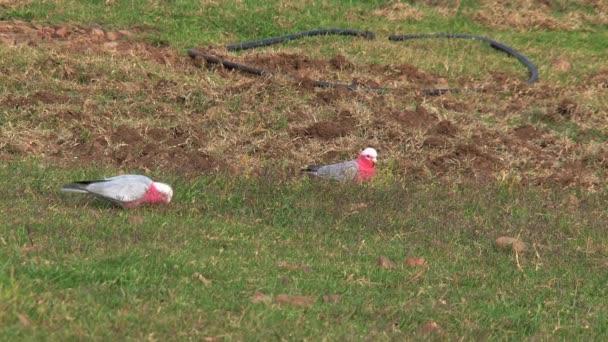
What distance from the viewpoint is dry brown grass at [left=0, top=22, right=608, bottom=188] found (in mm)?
10797

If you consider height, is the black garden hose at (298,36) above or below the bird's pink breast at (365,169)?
below

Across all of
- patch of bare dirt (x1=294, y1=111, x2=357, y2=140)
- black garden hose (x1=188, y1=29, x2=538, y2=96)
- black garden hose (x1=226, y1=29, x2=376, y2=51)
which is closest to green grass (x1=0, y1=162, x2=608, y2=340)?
patch of bare dirt (x1=294, y1=111, x2=357, y2=140)

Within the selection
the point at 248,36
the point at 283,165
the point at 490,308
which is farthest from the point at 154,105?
the point at 490,308

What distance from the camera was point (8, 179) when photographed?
8852 mm

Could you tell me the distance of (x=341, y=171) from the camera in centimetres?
1015

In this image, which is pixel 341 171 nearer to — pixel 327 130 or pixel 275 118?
pixel 327 130

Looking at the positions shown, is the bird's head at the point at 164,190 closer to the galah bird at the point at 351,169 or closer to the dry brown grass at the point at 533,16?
the galah bird at the point at 351,169

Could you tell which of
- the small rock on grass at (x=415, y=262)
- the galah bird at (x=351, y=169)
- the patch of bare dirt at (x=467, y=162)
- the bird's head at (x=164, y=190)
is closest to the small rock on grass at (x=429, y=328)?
the small rock on grass at (x=415, y=262)

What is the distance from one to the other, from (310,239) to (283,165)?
8.89ft

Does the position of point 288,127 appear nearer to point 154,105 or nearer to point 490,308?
point 154,105

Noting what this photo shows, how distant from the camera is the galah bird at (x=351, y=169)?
10062mm

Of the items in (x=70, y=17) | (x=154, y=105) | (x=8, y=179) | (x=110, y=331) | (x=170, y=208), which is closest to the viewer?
(x=110, y=331)

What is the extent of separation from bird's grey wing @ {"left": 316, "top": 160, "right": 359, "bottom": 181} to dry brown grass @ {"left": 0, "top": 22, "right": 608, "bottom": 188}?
0.96ft

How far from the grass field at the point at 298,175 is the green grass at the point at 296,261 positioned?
0.8 inches
